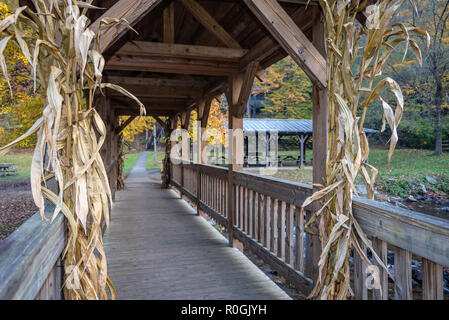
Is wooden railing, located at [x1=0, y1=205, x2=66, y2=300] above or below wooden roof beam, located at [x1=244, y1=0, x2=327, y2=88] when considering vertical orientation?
below

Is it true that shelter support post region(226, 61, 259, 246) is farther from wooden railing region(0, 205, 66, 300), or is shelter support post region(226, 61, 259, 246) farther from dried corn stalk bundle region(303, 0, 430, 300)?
wooden railing region(0, 205, 66, 300)

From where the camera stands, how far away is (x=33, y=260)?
3.57 ft

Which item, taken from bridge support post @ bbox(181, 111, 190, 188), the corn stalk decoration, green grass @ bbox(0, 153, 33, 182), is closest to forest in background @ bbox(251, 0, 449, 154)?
bridge support post @ bbox(181, 111, 190, 188)

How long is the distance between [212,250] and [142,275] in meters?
1.00

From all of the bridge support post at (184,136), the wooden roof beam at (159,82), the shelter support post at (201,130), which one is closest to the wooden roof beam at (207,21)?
the wooden roof beam at (159,82)

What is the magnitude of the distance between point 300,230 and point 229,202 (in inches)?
67.5

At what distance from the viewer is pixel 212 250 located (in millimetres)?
3812

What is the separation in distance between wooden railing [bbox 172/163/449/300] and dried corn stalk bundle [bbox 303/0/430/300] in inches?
4.6

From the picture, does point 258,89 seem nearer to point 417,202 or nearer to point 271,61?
point 417,202

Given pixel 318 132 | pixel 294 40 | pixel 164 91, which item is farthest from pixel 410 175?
pixel 294 40

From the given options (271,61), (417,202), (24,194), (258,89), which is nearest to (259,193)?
(271,61)

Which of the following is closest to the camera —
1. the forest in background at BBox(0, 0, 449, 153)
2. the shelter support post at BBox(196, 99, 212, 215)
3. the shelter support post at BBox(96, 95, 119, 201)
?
the shelter support post at BBox(96, 95, 119, 201)

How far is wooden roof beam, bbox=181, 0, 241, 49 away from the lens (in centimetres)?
358
